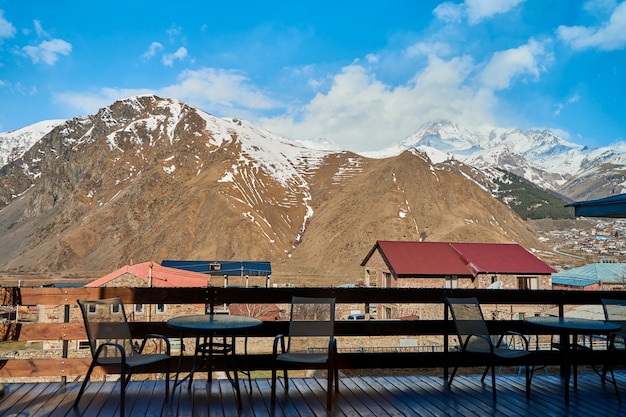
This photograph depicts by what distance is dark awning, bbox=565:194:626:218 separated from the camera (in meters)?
6.12

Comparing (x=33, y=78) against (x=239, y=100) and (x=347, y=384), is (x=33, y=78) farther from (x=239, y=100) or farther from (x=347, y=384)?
(x=347, y=384)

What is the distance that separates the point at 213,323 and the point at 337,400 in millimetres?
1435

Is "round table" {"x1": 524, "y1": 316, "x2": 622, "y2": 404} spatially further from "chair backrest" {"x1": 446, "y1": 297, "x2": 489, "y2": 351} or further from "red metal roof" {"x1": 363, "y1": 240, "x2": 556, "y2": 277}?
"red metal roof" {"x1": 363, "y1": 240, "x2": 556, "y2": 277}

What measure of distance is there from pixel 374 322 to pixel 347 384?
0.74 metres

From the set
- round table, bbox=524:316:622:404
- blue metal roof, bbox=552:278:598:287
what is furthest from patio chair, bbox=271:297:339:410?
blue metal roof, bbox=552:278:598:287

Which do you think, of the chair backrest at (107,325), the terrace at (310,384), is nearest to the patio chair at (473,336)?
the terrace at (310,384)

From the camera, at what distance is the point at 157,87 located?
15175 cm

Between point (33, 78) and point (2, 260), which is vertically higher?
point (33, 78)

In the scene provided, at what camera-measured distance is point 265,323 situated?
18.9ft

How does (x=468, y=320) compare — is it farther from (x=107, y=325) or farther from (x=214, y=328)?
(x=107, y=325)

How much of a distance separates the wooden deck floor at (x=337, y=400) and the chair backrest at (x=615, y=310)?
2.59ft

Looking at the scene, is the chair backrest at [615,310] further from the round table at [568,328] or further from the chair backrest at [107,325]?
the chair backrest at [107,325]

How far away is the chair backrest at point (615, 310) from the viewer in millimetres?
6465

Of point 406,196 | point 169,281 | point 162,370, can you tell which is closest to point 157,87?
point 406,196
